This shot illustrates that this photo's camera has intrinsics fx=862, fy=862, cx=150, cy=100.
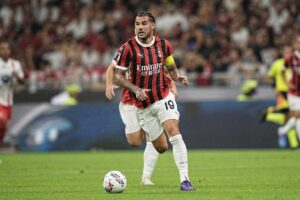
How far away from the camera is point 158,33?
87.9 ft

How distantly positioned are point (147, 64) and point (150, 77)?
7.4 inches

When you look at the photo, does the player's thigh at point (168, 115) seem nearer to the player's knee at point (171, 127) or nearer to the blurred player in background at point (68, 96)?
the player's knee at point (171, 127)

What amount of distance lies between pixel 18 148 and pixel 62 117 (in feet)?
5.01

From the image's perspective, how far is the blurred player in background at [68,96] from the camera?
2459 centimetres

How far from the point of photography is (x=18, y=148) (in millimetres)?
23703

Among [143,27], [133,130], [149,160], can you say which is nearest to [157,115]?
[133,130]

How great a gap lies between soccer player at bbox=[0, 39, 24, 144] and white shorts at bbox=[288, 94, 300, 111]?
6.41m

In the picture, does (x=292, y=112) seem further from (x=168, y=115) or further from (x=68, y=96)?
(x=168, y=115)

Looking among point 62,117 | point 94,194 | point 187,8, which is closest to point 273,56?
point 187,8

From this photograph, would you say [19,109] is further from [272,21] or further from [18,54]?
[272,21]

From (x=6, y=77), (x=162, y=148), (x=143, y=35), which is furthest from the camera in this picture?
(x=6, y=77)

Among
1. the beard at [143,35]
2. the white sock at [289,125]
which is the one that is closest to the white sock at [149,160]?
the beard at [143,35]

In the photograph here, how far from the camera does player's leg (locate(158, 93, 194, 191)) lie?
11.1 m

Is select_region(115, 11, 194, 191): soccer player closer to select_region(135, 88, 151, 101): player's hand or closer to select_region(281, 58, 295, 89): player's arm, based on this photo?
select_region(135, 88, 151, 101): player's hand
